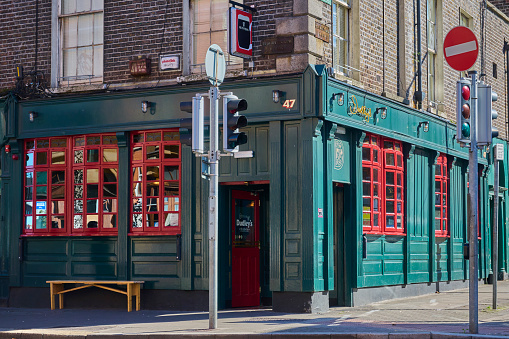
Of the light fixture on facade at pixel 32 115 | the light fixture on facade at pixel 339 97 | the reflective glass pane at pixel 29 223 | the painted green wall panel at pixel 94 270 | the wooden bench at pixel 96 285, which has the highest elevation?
the light fixture on facade at pixel 339 97

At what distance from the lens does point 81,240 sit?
1673 centimetres

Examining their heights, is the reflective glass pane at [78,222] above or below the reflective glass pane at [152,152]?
below

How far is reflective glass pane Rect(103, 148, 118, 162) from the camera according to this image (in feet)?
54.6

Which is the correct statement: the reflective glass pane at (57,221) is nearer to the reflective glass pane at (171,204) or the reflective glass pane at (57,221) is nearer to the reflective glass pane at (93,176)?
the reflective glass pane at (93,176)

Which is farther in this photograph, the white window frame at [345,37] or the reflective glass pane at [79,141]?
the reflective glass pane at [79,141]

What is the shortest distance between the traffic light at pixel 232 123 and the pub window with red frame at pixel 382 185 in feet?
17.6

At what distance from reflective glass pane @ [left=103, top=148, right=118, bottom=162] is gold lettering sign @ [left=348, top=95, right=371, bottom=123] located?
4738 millimetres

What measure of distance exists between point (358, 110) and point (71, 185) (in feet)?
19.7

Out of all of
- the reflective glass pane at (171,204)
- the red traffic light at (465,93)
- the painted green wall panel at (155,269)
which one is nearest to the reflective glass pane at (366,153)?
the reflective glass pane at (171,204)

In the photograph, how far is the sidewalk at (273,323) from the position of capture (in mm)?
11297

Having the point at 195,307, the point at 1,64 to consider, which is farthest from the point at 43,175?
the point at 195,307

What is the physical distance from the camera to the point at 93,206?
1680 centimetres

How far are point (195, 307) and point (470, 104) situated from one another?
6.80m

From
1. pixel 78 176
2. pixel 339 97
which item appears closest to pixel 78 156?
pixel 78 176
